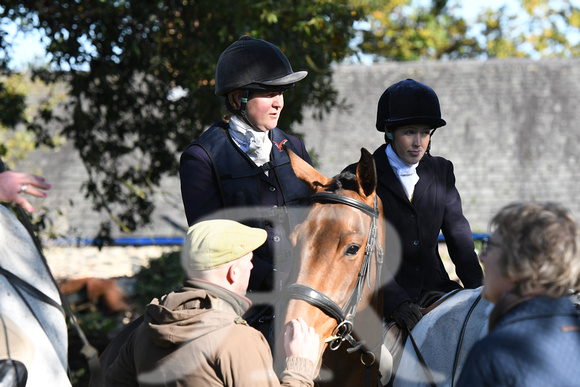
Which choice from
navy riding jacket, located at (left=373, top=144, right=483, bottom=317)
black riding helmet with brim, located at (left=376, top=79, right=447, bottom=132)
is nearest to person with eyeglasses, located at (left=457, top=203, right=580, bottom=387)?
navy riding jacket, located at (left=373, top=144, right=483, bottom=317)

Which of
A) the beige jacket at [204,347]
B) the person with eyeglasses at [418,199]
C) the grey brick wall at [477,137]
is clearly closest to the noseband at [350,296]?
the beige jacket at [204,347]

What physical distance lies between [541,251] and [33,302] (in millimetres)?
2282

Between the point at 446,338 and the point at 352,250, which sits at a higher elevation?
the point at 352,250

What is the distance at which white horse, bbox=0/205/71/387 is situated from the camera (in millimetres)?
3014

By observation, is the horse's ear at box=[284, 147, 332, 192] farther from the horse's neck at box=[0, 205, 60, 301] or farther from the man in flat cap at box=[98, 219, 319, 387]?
the horse's neck at box=[0, 205, 60, 301]

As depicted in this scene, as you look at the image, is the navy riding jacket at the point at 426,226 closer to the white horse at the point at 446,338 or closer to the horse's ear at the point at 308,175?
the white horse at the point at 446,338

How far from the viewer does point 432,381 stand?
3088 millimetres

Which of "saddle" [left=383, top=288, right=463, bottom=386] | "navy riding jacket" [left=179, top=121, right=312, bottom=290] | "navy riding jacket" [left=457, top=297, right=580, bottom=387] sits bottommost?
"saddle" [left=383, top=288, right=463, bottom=386]

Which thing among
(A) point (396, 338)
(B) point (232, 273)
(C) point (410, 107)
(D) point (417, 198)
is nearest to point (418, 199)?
(D) point (417, 198)

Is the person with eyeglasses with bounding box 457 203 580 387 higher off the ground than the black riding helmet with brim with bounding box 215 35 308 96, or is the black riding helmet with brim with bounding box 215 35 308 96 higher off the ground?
the black riding helmet with brim with bounding box 215 35 308 96

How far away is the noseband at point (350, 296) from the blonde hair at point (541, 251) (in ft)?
3.54

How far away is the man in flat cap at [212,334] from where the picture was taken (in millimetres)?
2500

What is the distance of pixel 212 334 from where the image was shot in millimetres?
2516

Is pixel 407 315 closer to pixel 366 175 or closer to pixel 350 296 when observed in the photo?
pixel 350 296
